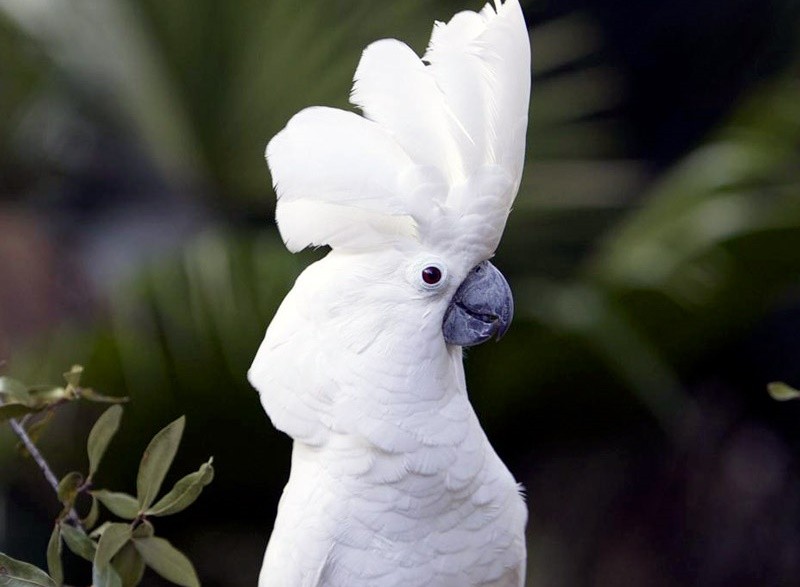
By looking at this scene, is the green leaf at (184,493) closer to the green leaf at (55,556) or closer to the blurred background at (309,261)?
the green leaf at (55,556)

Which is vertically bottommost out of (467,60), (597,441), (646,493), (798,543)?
(798,543)

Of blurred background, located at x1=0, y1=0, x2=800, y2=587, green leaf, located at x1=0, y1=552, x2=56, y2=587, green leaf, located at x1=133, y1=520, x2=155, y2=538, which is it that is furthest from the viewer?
blurred background, located at x1=0, y1=0, x2=800, y2=587

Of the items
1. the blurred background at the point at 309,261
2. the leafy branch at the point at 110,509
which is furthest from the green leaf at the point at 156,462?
the blurred background at the point at 309,261

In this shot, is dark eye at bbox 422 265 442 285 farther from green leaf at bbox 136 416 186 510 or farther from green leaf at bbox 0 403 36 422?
green leaf at bbox 0 403 36 422

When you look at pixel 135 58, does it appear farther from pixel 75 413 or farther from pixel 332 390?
pixel 332 390

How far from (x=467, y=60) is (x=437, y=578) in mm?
581

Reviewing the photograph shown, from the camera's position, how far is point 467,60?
0.98m

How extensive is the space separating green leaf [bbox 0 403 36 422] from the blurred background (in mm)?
722

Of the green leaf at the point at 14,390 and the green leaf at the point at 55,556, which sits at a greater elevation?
the green leaf at the point at 14,390

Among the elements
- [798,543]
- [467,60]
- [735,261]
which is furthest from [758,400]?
[467,60]

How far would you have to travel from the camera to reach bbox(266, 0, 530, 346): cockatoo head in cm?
97

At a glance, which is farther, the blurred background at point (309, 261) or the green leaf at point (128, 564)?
the blurred background at point (309, 261)

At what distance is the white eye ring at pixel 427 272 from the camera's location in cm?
100

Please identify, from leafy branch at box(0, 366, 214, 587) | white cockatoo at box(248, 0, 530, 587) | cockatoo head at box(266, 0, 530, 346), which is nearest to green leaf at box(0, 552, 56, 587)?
leafy branch at box(0, 366, 214, 587)
